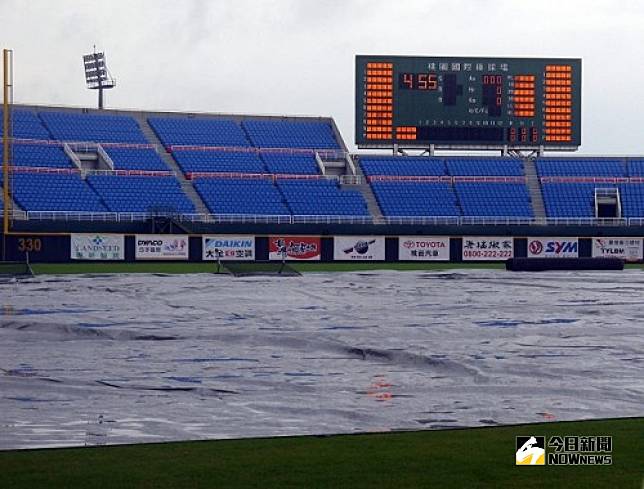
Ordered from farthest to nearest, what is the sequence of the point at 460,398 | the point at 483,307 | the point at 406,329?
the point at 483,307 < the point at 406,329 < the point at 460,398

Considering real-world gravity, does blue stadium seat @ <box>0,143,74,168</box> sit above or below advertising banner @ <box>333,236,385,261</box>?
above

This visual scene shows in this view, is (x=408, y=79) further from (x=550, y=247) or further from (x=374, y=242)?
(x=550, y=247)

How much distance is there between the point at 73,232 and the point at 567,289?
30440 mm

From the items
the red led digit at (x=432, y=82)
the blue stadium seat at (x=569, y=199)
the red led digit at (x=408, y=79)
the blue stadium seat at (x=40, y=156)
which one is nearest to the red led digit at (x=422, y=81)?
the red led digit at (x=432, y=82)

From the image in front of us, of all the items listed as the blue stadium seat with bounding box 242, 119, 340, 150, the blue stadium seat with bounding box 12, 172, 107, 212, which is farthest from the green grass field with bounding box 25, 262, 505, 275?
the blue stadium seat with bounding box 242, 119, 340, 150

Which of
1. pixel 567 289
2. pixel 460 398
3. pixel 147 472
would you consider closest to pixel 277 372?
pixel 460 398

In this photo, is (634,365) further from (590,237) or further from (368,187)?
(368,187)

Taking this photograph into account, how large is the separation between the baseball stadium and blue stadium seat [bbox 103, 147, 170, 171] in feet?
0.62

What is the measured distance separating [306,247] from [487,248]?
34.4 ft

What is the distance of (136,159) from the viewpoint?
67.0 metres

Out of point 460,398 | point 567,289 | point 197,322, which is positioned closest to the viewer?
point 460,398

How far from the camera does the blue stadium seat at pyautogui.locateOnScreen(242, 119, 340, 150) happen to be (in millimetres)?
72625

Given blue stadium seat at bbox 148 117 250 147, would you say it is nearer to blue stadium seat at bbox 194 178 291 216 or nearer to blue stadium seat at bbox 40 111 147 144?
blue stadium seat at bbox 40 111 147 144

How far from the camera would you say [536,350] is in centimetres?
1677
